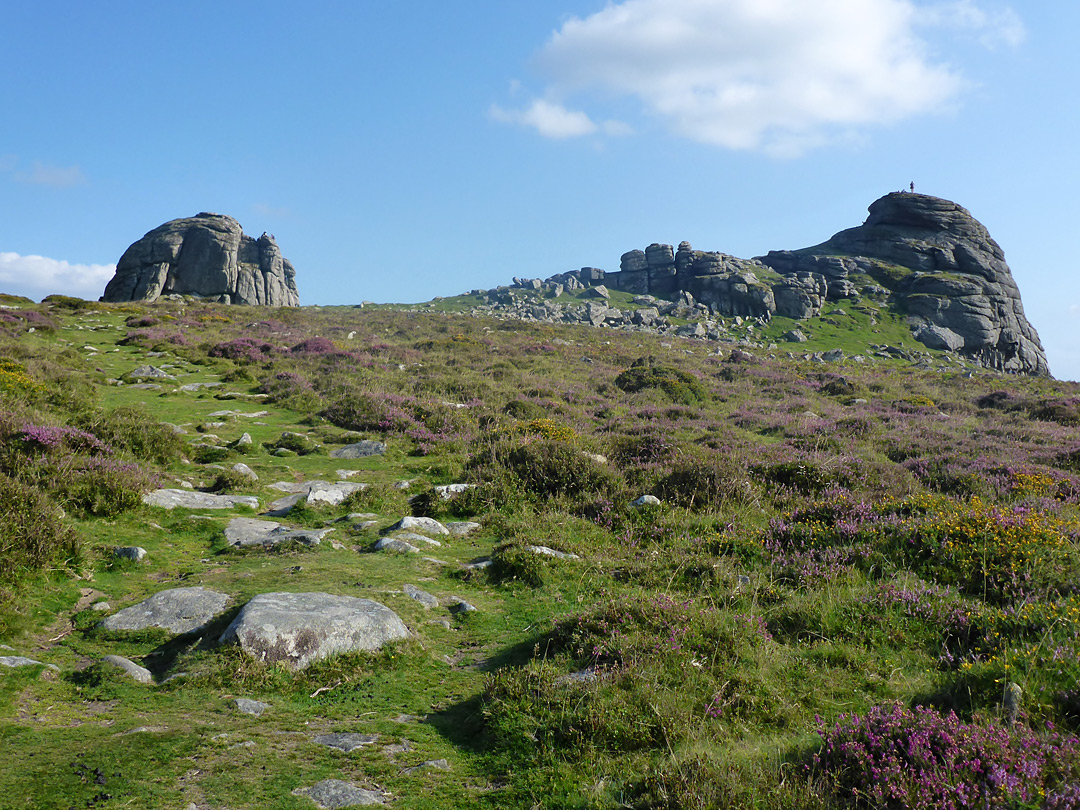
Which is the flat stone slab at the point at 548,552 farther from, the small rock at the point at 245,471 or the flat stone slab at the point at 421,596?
the small rock at the point at 245,471

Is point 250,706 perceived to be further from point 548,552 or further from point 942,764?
point 942,764

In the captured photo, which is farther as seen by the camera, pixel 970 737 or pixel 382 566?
pixel 382 566

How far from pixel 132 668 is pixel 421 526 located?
17.4 ft

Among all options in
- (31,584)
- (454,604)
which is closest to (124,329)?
(31,584)

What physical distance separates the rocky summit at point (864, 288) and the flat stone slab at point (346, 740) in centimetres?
8528

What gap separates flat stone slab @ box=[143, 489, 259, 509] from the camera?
10.1m

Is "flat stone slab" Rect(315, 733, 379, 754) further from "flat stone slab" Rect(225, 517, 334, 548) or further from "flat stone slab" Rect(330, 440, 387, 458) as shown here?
"flat stone slab" Rect(330, 440, 387, 458)

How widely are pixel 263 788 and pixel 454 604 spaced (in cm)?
372

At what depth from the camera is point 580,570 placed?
875 cm

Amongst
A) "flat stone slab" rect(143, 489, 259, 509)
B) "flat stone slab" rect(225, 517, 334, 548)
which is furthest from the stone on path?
"flat stone slab" rect(143, 489, 259, 509)

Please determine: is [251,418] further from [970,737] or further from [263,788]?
[970,737]

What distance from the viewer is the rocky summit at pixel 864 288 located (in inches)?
4166

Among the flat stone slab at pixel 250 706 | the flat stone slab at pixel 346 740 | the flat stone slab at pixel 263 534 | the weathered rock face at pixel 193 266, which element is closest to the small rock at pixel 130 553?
the flat stone slab at pixel 263 534

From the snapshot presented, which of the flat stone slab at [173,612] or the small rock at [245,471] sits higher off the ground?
the small rock at [245,471]
